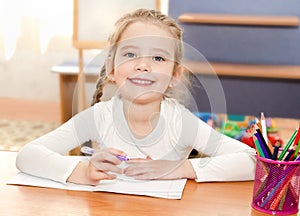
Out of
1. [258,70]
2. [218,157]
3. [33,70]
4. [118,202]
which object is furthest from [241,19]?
[118,202]

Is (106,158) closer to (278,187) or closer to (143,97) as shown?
(143,97)

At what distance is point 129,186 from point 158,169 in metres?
0.07


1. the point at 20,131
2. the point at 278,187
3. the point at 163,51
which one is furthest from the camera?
the point at 20,131

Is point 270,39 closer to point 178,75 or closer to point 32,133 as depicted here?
point 32,133

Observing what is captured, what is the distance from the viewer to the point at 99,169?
1055 mm

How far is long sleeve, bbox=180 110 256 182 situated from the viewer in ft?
3.65

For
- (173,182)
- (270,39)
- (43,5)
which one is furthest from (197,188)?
(43,5)

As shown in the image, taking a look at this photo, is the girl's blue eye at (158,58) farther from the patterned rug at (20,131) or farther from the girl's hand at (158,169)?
the patterned rug at (20,131)

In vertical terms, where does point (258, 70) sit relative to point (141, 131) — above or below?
below

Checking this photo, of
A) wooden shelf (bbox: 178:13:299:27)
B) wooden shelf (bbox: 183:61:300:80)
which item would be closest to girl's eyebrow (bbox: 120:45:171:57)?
wooden shelf (bbox: 183:61:300:80)

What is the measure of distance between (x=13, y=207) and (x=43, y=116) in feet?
11.1

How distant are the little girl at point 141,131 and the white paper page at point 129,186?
0.01 m

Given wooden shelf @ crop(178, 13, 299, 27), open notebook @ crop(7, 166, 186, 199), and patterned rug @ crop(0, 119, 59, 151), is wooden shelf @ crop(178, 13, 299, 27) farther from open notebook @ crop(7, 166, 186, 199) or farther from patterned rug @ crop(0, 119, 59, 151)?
open notebook @ crop(7, 166, 186, 199)

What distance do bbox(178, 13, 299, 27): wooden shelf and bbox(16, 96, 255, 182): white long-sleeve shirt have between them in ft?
8.04
